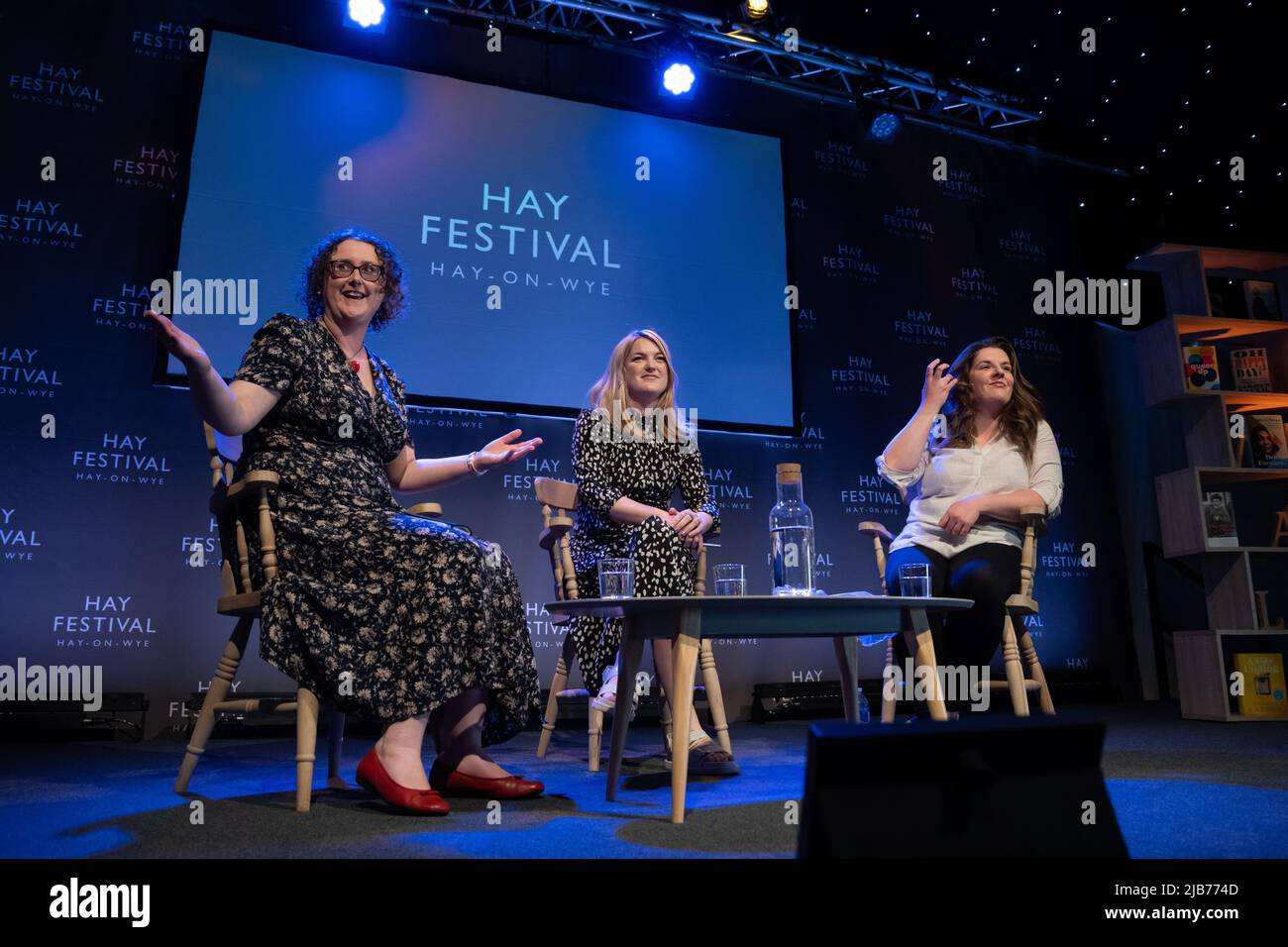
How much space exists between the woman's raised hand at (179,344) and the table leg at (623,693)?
110cm

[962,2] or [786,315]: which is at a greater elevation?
[962,2]

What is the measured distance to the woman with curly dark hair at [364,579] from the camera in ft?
6.64

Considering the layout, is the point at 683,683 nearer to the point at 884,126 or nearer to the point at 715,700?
the point at 715,700

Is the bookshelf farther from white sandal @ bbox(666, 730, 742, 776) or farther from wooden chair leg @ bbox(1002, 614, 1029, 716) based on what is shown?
white sandal @ bbox(666, 730, 742, 776)

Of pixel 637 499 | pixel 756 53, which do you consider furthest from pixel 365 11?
pixel 637 499

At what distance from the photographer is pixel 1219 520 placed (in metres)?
4.33

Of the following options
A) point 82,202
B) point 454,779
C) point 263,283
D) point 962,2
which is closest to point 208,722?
point 454,779

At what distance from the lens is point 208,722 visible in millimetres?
2199

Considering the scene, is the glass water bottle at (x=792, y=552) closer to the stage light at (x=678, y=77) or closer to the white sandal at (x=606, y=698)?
the white sandal at (x=606, y=698)

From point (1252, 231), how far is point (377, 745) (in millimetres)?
4837

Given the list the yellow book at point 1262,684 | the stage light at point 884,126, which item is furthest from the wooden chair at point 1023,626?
the stage light at point 884,126

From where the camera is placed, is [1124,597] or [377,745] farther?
[1124,597]

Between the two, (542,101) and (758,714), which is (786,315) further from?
(758,714)

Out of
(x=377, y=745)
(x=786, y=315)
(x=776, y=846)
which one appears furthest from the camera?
(x=786, y=315)
